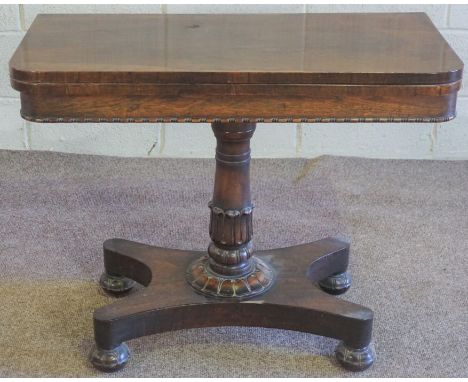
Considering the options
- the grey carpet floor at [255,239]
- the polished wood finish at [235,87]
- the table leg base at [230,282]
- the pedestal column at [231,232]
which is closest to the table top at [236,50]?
the polished wood finish at [235,87]

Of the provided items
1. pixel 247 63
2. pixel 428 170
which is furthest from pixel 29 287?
pixel 428 170

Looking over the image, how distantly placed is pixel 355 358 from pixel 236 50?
24.2 inches

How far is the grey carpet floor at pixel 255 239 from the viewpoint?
5.56 ft

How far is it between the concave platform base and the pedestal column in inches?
0.9

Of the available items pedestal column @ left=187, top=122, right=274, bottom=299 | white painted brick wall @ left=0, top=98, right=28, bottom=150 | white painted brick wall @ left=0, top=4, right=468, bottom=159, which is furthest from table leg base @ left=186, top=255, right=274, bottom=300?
white painted brick wall @ left=0, top=98, right=28, bottom=150

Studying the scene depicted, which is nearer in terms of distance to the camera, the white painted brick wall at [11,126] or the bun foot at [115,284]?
the bun foot at [115,284]

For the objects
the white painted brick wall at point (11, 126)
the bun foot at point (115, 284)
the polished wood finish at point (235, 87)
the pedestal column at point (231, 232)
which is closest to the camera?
the polished wood finish at point (235, 87)

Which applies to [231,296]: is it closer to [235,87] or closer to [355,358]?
[355,358]

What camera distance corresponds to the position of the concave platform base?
165 centimetres

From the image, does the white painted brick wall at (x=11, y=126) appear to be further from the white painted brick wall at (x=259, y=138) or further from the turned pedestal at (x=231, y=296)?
the turned pedestal at (x=231, y=296)

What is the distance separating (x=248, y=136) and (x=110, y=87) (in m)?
0.34

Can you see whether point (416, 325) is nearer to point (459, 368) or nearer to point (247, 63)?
point (459, 368)

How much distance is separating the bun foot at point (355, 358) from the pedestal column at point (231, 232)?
0.19 meters

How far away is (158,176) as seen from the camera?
2.50 m
